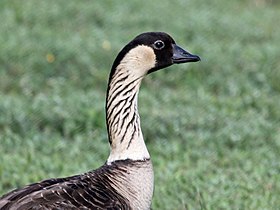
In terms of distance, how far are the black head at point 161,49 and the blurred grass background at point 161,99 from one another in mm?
1345

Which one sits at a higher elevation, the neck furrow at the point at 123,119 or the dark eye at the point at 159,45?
the dark eye at the point at 159,45

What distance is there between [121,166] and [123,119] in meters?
0.37

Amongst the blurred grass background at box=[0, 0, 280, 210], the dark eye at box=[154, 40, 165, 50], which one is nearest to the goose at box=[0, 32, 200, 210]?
the dark eye at box=[154, 40, 165, 50]

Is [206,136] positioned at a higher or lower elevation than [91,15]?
lower

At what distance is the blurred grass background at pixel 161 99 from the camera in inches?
311

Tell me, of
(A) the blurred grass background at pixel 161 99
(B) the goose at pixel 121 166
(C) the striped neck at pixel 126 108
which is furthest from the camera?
(A) the blurred grass background at pixel 161 99

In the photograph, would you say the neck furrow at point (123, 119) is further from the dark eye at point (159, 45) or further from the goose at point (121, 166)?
the dark eye at point (159, 45)

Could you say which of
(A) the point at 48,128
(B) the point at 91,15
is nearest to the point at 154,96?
(A) the point at 48,128

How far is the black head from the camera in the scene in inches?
235

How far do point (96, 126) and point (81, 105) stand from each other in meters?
0.50

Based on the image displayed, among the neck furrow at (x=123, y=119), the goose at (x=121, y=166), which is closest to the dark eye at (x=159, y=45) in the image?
the goose at (x=121, y=166)

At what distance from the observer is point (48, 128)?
9.30m

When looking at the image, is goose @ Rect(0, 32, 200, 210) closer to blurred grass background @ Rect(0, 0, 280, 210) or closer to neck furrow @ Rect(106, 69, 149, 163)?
neck furrow @ Rect(106, 69, 149, 163)

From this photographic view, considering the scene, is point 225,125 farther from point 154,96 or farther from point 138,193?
point 138,193
